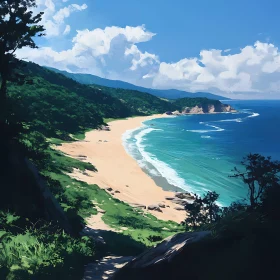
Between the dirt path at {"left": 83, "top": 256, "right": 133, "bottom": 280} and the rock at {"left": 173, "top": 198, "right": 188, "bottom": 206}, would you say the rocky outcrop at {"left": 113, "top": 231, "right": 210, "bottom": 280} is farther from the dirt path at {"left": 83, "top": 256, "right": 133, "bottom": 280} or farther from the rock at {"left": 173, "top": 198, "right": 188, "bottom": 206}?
the rock at {"left": 173, "top": 198, "right": 188, "bottom": 206}

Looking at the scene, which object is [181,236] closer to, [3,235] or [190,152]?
[3,235]

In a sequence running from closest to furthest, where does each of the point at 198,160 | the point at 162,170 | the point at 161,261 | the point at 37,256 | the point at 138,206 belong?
the point at 161,261, the point at 37,256, the point at 138,206, the point at 162,170, the point at 198,160

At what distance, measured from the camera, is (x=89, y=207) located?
26453 mm

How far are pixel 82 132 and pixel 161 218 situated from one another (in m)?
67.4

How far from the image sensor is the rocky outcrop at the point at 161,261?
23.6 feet

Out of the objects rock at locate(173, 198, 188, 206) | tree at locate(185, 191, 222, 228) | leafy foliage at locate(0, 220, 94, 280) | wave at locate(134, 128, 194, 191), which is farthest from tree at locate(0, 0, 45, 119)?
wave at locate(134, 128, 194, 191)

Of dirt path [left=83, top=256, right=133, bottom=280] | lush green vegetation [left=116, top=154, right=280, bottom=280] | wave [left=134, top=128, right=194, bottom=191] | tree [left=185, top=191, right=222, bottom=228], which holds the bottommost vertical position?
wave [left=134, top=128, right=194, bottom=191]

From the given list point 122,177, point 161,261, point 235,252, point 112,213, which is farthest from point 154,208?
point 235,252

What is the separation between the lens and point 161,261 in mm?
7453

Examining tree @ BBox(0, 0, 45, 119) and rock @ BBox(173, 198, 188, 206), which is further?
rock @ BBox(173, 198, 188, 206)

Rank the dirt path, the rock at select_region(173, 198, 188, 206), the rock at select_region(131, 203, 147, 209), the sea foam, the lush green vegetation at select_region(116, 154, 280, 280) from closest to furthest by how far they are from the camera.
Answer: the lush green vegetation at select_region(116, 154, 280, 280), the dirt path, the rock at select_region(131, 203, 147, 209), the rock at select_region(173, 198, 188, 206), the sea foam

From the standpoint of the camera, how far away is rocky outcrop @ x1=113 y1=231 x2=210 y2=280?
7203 millimetres

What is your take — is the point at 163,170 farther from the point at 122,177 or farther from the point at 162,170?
the point at 122,177

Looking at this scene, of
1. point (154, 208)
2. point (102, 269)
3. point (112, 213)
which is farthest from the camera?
point (154, 208)
